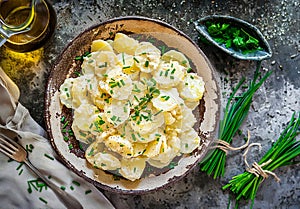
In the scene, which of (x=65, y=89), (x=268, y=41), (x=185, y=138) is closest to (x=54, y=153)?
(x=65, y=89)

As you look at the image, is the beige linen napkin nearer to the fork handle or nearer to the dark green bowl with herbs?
the fork handle

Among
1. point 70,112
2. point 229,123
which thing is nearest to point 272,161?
point 229,123

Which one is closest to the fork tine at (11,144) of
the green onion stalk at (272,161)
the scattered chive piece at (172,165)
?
the scattered chive piece at (172,165)

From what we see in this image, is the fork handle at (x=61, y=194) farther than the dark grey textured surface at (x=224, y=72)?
No

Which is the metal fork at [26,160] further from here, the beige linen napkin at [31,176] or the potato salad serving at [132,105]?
the potato salad serving at [132,105]

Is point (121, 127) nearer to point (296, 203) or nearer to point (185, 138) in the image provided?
point (185, 138)

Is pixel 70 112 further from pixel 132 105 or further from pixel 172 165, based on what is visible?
pixel 172 165

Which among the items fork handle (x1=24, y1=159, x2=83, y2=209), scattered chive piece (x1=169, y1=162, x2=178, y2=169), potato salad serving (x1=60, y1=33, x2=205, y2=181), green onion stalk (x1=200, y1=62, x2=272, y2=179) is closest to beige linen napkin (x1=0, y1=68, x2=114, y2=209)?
fork handle (x1=24, y1=159, x2=83, y2=209)
